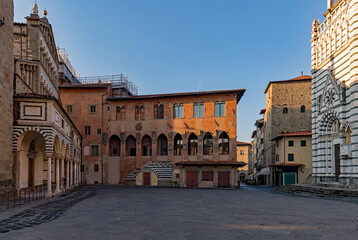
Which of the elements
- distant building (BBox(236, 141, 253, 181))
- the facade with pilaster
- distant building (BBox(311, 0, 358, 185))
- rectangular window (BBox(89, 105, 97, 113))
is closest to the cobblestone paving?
the facade with pilaster

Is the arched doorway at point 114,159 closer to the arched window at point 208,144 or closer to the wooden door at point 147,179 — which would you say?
the wooden door at point 147,179

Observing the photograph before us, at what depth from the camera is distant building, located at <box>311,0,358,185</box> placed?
2491cm

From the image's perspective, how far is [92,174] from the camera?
47375 millimetres

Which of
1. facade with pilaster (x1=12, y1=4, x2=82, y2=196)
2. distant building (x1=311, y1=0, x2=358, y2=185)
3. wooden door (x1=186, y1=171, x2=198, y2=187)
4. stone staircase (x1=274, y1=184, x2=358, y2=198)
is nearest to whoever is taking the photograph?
facade with pilaster (x1=12, y1=4, x2=82, y2=196)

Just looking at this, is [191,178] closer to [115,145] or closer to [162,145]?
[162,145]

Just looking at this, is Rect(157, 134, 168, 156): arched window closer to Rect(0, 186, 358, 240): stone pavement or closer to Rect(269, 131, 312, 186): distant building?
Rect(269, 131, 312, 186): distant building

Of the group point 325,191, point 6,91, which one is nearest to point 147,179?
point 325,191

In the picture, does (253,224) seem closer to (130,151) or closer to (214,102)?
(214,102)

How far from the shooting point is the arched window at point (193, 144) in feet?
147

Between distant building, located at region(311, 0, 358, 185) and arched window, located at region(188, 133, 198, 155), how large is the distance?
1699 cm

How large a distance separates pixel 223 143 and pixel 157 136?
9124mm

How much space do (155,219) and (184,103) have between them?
3277cm

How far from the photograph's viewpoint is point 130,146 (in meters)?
47.7

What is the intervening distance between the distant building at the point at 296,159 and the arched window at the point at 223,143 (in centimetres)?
636
